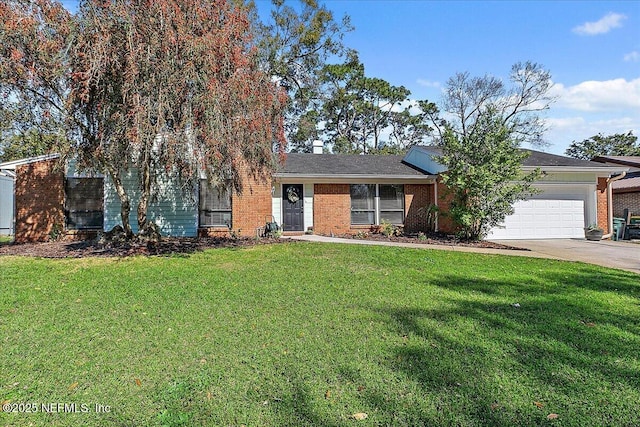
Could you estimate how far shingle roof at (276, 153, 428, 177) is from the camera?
14516 mm

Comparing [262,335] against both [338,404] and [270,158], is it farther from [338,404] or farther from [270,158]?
[270,158]

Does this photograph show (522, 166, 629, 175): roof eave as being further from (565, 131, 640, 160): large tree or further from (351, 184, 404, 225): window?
(565, 131, 640, 160): large tree

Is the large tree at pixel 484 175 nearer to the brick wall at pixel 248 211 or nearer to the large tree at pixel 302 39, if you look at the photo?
the brick wall at pixel 248 211

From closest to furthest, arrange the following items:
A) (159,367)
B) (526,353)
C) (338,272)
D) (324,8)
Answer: (159,367) < (526,353) < (338,272) < (324,8)

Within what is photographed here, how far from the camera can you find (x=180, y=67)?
25.4 ft

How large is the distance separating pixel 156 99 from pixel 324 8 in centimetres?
1963

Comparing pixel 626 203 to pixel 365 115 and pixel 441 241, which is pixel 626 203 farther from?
pixel 365 115

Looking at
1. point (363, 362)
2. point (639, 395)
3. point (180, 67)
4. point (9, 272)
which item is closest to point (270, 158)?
point (180, 67)

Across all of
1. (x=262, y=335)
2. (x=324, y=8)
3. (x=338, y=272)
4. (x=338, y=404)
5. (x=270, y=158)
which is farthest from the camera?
(x=324, y=8)

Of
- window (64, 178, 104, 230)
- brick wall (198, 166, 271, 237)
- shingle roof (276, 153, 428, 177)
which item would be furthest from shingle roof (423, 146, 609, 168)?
window (64, 178, 104, 230)

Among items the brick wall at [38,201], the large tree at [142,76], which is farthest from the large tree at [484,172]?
the brick wall at [38,201]

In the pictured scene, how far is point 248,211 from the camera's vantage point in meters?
14.1

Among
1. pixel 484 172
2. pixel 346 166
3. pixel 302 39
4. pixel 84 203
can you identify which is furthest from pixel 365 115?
pixel 84 203

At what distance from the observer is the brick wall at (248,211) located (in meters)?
14.0
